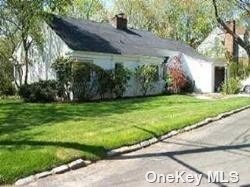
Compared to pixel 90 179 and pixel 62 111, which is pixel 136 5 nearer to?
pixel 62 111

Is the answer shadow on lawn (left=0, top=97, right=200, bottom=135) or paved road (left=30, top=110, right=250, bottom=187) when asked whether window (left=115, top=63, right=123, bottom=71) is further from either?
paved road (left=30, top=110, right=250, bottom=187)

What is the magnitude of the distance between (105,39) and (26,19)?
6.40 m

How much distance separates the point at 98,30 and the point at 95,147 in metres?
23.3

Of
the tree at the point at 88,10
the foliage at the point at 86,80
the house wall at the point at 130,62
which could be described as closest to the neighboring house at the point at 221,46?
the tree at the point at 88,10

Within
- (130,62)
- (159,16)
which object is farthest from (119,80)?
(159,16)

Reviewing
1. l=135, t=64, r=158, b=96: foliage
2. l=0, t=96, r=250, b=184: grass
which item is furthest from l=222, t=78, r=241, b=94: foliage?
l=0, t=96, r=250, b=184: grass

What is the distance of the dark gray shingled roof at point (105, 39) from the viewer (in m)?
30.0

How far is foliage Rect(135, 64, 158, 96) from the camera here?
3303 cm

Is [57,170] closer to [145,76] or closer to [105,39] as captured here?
[145,76]

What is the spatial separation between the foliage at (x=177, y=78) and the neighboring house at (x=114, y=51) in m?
0.52

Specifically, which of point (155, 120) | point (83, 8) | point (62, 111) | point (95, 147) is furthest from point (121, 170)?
point (83, 8)

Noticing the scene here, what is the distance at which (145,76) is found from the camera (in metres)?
33.2

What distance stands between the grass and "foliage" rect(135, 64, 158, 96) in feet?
32.1

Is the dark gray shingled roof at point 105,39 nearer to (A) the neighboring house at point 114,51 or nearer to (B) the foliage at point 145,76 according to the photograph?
(A) the neighboring house at point 114,51
